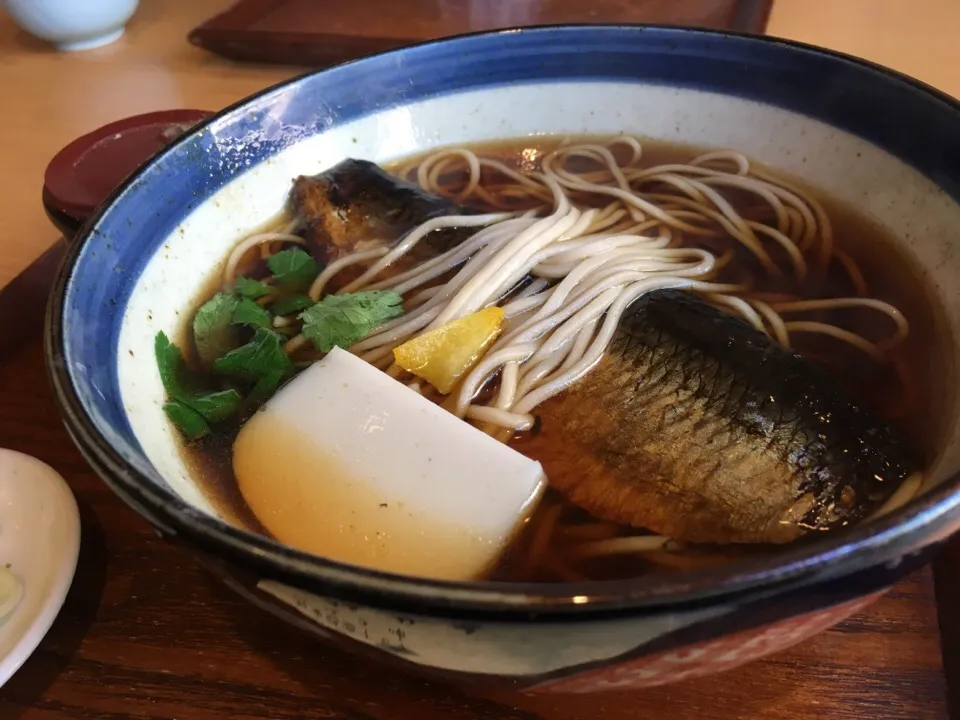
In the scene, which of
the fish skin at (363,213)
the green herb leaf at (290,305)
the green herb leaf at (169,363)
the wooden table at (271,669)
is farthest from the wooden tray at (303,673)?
the fish skin at (363,213)

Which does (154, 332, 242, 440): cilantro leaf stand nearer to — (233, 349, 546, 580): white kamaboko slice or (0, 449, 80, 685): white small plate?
(233, 349, 546, 580): white kamaboko slice

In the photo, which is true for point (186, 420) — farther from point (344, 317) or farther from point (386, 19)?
point (386, 19)

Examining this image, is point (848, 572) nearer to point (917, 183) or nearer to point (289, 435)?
point (289, 435)

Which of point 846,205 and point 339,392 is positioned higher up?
point 846,205

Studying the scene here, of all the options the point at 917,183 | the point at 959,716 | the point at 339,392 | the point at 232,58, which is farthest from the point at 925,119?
the point at 232,58

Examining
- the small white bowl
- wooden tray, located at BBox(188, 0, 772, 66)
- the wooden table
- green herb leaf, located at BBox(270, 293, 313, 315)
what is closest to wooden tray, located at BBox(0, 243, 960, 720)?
the wooden table

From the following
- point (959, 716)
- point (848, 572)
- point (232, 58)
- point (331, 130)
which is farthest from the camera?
point (232, 58)

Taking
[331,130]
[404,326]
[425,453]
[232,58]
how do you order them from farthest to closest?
[232,58]
[331,130]
[404,326]
[425,453]

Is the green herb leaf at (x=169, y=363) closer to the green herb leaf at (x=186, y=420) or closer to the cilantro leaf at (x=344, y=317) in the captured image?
the green herb leaf at (x=186, y=420)
